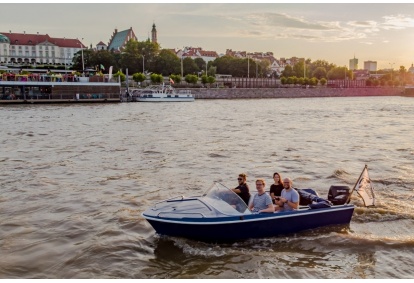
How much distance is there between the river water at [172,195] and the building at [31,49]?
12277 centimetres

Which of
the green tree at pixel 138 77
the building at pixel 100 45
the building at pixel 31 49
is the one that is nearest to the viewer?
the green tree at pixel 138 77

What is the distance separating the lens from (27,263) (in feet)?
31.7

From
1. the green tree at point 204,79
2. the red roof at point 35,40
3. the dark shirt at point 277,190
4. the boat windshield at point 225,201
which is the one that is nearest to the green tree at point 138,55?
the green tree at point 204,79

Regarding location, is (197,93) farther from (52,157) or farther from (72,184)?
(72,184)

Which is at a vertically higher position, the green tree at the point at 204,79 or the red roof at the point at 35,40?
the red roof at the point at 35,40

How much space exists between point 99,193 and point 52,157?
811cm

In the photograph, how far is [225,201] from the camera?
10422mm

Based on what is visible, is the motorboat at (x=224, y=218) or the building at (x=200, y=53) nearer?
the motorboat at (x=224, y=218)

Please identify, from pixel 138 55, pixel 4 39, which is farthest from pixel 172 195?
pixel 4 39

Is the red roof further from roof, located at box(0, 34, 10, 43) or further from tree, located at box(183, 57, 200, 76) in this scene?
tree, located at box(183, 57, 200, 76)

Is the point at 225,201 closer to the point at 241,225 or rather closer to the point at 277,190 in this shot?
the point at 241,225

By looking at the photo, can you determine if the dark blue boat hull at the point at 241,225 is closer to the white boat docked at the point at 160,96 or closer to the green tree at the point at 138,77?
the white boat docked at the point at 160,96

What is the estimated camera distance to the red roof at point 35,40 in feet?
484

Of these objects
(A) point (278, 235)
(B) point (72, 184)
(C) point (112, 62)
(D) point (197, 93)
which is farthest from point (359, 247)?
(C) point (112, 62)
